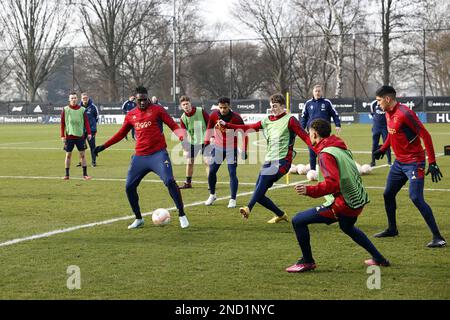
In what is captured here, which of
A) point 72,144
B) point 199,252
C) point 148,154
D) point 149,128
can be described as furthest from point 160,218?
point 72,144

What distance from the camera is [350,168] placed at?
720cm

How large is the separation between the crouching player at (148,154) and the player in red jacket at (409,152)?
10.0ft

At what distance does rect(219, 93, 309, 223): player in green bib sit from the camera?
33.7 feet

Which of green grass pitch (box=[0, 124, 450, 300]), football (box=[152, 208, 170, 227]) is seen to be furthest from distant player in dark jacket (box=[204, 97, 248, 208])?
football (box=[152, 208, 170, 227])

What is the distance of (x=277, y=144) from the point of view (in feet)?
34.8

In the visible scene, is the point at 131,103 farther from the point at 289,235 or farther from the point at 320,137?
the point at 320,137

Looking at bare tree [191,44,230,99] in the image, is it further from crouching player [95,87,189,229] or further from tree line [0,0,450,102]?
crouching player [95,87,189,229]

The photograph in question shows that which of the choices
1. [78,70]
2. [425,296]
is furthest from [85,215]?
[78,70]

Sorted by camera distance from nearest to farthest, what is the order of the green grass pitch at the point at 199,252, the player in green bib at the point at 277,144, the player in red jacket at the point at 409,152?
the green grass pitch at the point at 199,252 → the player in red jacket at the point at 409,152 → the player in green bib at the point at 277,144

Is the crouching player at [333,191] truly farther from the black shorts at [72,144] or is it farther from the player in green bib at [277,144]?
the black shorts at [72,144]

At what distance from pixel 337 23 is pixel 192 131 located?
42183 mm

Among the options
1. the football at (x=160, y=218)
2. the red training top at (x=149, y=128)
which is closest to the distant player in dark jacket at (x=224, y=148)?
the red training top at (x=149, y=128)

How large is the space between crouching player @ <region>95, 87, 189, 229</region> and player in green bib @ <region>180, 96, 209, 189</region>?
444cm

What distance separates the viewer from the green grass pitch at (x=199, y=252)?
6.82 metres
